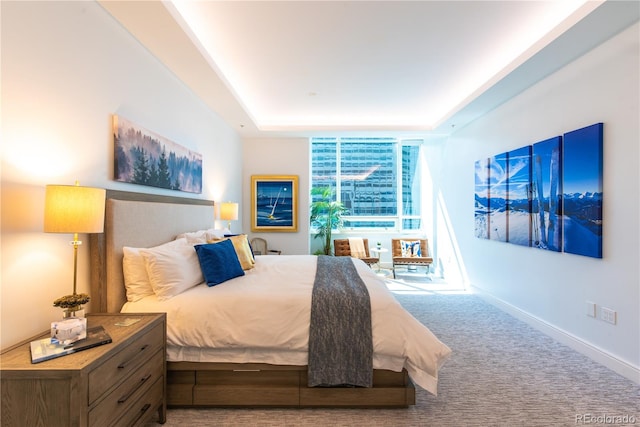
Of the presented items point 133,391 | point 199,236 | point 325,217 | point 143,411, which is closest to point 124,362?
point 133,391

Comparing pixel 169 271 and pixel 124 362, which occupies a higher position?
pixel 169 271

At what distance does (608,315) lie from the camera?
2.48 meters

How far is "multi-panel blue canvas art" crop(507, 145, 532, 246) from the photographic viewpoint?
3377 millimetres

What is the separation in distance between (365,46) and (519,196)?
259 centimetres

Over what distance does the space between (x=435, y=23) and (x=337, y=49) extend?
961 mm

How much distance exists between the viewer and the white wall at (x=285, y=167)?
18.8 feet

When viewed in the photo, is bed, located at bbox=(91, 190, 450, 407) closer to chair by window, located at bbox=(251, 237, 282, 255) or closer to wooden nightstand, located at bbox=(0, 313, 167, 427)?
wooden nightstand, located at bbox=(0, 313, 167, 427)

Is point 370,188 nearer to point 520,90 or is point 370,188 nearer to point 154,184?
point 520,90

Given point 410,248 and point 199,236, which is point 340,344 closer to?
point 199,236

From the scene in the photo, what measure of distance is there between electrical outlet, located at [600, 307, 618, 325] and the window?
4.30m

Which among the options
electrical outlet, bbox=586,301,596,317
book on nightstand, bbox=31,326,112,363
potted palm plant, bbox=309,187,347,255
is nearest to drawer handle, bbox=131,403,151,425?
book on nightstand, bbox=31,326,112,363

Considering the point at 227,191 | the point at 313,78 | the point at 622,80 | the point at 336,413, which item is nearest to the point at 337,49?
the point at 313,78

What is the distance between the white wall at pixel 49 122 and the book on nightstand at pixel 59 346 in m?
0.25

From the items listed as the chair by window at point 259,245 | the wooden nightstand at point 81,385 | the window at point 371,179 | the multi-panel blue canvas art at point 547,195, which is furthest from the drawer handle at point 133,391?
the window at point 371,179
